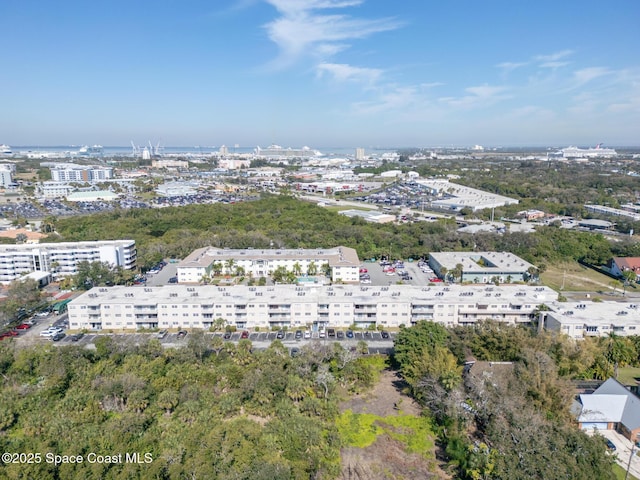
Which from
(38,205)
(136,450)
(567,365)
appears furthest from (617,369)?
(38,205)

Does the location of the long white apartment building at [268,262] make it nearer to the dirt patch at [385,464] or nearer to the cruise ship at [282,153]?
the dirt patch at [385,464]

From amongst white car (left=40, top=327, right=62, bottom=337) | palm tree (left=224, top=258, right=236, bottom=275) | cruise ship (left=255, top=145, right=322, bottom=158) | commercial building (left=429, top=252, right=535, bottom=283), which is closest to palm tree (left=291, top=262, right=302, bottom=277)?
palm tree (left=224, top=258, right=236, bottom=275)

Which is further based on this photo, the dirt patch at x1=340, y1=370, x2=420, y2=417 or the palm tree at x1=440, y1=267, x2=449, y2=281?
the palm tree at x1=440, y1=267, x2=449, y2=281

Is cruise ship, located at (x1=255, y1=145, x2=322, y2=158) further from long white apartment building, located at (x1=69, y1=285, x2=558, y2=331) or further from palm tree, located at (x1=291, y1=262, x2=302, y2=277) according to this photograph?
long white apartment building, located at (x1=69, y1=285, x2=558, y2=331)

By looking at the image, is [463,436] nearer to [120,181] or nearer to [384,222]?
[384,222]

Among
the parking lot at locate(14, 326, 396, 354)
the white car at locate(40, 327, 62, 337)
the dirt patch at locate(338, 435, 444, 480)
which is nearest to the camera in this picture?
the dirt patch at locate(338, 435, 444, 480)

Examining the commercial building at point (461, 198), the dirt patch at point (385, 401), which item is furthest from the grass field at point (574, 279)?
the commercial building at point (461, 198)
